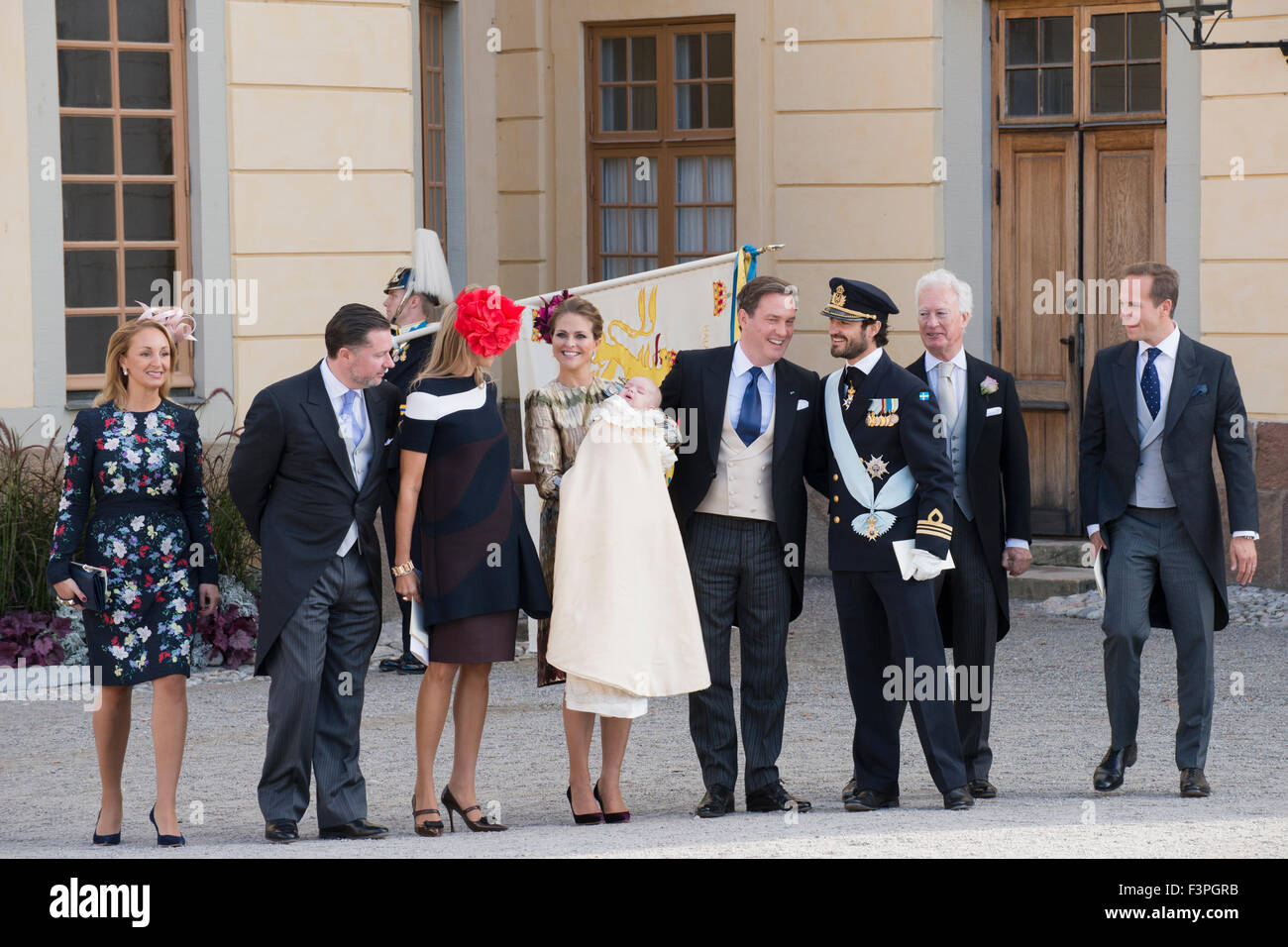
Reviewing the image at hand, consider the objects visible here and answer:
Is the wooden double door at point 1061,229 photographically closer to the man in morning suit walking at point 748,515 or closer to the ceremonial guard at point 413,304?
the ceremonial guard at point 413,304

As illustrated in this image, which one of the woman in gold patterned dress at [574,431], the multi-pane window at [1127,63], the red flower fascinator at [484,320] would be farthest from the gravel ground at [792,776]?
the multi-pane window at [1127,63]

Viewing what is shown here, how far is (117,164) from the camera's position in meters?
10.2

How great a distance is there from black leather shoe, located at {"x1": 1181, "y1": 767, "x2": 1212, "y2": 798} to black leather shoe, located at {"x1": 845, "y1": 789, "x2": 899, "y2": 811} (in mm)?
991

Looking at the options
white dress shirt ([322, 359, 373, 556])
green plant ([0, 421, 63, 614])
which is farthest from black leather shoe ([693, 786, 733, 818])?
green plant ([0, 421, 63, 614])

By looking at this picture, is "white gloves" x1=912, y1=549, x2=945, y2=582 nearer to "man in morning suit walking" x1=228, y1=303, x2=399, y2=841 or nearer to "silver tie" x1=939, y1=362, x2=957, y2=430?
"silver tie" x1=939, y1=362, x2=957, y2=430

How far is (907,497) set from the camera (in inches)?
246

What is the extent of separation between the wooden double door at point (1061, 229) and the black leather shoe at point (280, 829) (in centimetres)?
703

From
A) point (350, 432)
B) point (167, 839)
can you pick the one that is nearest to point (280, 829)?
point (167, 839)

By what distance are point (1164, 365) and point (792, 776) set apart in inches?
79.6

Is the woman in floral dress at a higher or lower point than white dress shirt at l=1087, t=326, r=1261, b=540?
lower

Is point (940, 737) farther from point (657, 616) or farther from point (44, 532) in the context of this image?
point (44, 532)

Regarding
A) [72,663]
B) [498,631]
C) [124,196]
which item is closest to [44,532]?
[72,663]

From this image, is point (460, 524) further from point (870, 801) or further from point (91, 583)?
point (870, 801)

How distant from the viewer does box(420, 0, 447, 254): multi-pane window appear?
12008 mm
